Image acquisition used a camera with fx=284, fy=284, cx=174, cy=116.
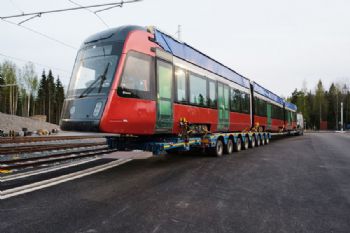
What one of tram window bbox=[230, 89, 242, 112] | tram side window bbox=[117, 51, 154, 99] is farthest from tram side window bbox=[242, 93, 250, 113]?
tram side window bbox=[117, 51, 154, 99]

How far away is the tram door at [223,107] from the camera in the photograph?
40.2 ft

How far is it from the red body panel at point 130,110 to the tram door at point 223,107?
16.8 feet

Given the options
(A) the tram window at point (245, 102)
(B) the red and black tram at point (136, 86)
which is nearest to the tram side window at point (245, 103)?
(A) the tram window at point (245, 102)

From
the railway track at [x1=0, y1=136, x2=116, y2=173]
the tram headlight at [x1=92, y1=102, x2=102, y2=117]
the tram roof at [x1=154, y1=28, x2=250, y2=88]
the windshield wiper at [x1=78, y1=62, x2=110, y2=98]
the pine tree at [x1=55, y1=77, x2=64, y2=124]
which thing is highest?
the pine tree at [x1=55, y1=77, x2=64, y2=124]

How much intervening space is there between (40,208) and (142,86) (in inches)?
152

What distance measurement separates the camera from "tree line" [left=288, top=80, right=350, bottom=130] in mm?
90625

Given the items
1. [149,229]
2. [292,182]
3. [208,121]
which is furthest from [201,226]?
[208,121]

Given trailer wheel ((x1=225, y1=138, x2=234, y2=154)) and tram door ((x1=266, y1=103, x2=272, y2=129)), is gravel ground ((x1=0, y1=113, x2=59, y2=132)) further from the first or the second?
trailer wheel ((x1=225, y1=138, x2=234, y2=154))

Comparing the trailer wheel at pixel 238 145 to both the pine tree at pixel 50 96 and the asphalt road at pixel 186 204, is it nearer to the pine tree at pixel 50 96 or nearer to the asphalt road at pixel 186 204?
the asphalt road at pixel 186 204

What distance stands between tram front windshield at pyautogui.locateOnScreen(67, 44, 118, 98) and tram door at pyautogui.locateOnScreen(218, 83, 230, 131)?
245 inches

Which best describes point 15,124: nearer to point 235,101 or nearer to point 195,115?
Answer: point 235,101

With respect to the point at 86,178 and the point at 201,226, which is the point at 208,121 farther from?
the point at 201,226

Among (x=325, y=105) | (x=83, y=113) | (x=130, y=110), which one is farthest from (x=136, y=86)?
(x=325, y=105)

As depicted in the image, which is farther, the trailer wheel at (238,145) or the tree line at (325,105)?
the tree line at (325,105)
